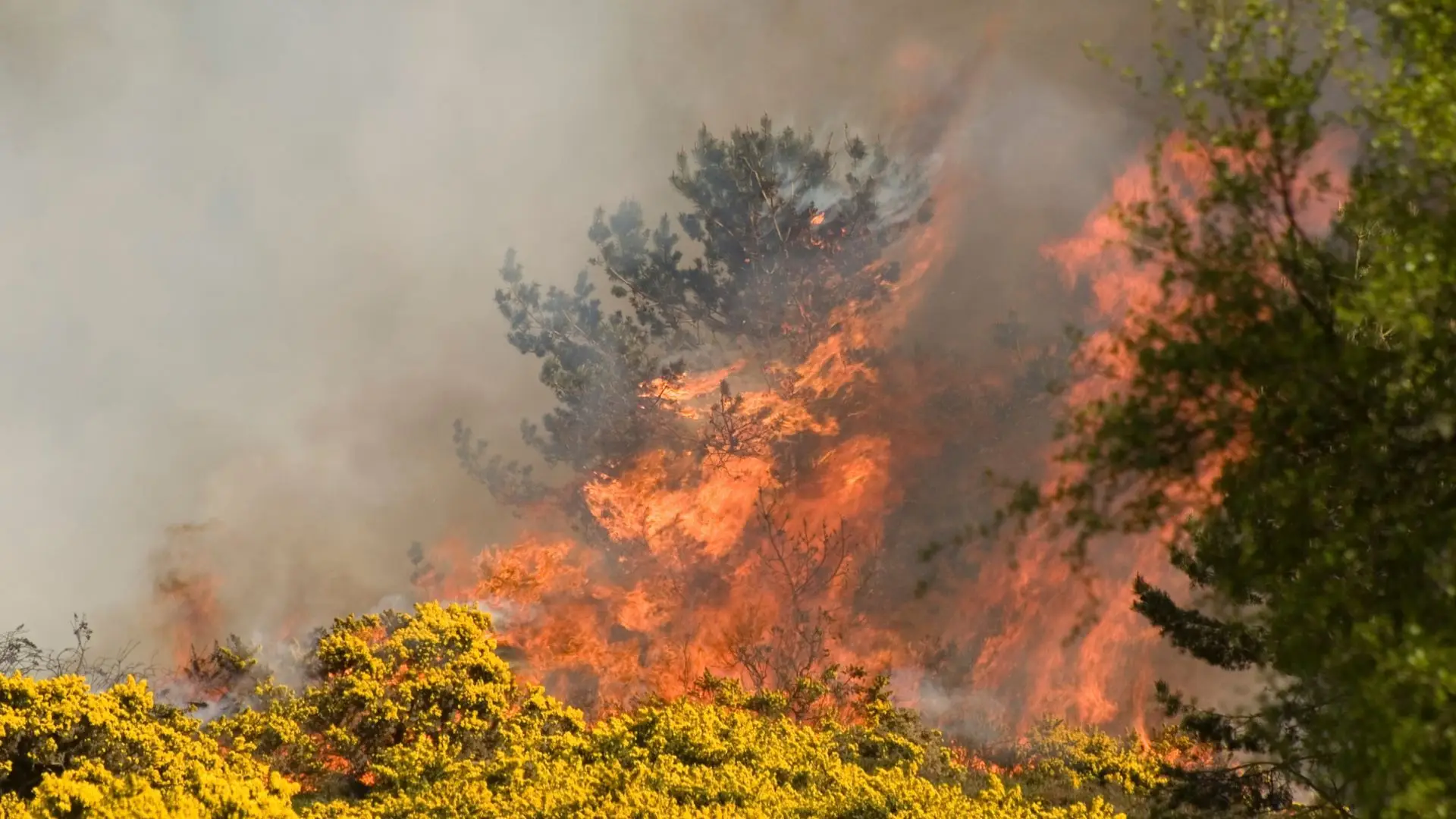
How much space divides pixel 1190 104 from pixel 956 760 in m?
10.6

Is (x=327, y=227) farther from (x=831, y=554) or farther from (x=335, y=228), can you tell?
(x=831, y=554)

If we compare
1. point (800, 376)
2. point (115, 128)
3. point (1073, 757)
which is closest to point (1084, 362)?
point (800, 376)

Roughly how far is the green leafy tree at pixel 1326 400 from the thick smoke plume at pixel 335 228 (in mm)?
13103

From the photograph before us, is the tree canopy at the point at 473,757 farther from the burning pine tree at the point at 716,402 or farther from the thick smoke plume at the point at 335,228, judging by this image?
the thick smoke plume at the point at 335,228

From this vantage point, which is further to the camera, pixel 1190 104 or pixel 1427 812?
pixel 1190 104

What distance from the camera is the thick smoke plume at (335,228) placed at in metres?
19.1

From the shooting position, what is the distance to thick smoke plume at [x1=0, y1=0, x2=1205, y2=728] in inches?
753

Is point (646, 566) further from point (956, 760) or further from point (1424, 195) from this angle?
point (1424, 195)

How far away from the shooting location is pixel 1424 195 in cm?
493

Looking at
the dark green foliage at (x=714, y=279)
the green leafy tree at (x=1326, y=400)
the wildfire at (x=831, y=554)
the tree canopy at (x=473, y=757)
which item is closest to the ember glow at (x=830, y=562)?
the wildfire at (x=831, y=554)

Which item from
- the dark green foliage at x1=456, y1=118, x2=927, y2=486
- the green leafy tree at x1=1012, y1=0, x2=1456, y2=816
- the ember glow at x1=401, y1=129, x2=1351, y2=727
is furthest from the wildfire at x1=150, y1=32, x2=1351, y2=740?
the green leafy tree at x1=1012, y1=0, x2=1456, y2=816

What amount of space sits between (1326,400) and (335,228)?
1986 cm

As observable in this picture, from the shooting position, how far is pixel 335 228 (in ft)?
69.6

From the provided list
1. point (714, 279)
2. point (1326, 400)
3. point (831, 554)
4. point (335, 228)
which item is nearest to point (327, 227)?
point (335, 228)
